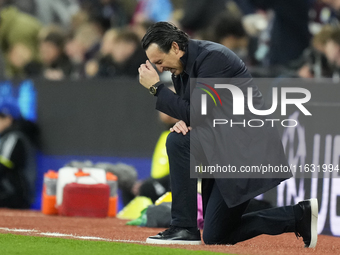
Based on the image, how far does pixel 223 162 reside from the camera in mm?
4480

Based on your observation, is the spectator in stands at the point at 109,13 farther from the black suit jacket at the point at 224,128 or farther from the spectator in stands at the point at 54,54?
the black suit jacket at the point at 224,128

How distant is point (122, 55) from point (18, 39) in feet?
8.72

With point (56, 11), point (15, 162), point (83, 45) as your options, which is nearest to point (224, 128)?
point (15, 162)

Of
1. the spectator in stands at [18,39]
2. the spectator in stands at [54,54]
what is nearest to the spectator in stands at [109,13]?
the spectator in stands at [54,54]

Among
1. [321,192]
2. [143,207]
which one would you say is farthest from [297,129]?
[143,207]

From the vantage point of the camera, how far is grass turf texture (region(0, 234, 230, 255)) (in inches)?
162

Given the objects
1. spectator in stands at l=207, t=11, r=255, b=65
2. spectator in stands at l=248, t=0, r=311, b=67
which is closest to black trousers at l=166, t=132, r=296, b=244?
spectator in stands at l=207, t=11, r=255, b=65

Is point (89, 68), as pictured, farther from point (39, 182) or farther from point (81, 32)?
point (39, 182)

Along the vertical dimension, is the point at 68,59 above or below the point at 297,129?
above

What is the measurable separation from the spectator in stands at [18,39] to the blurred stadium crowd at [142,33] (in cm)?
2

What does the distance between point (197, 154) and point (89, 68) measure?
5405 mm

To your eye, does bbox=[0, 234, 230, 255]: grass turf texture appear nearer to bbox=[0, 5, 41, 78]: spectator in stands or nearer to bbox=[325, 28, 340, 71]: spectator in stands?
bbox=[325, 28, 340, 71]: spectator in stands

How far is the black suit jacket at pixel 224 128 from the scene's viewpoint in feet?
14.9

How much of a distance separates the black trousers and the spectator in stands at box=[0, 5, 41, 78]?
6.44 metres
